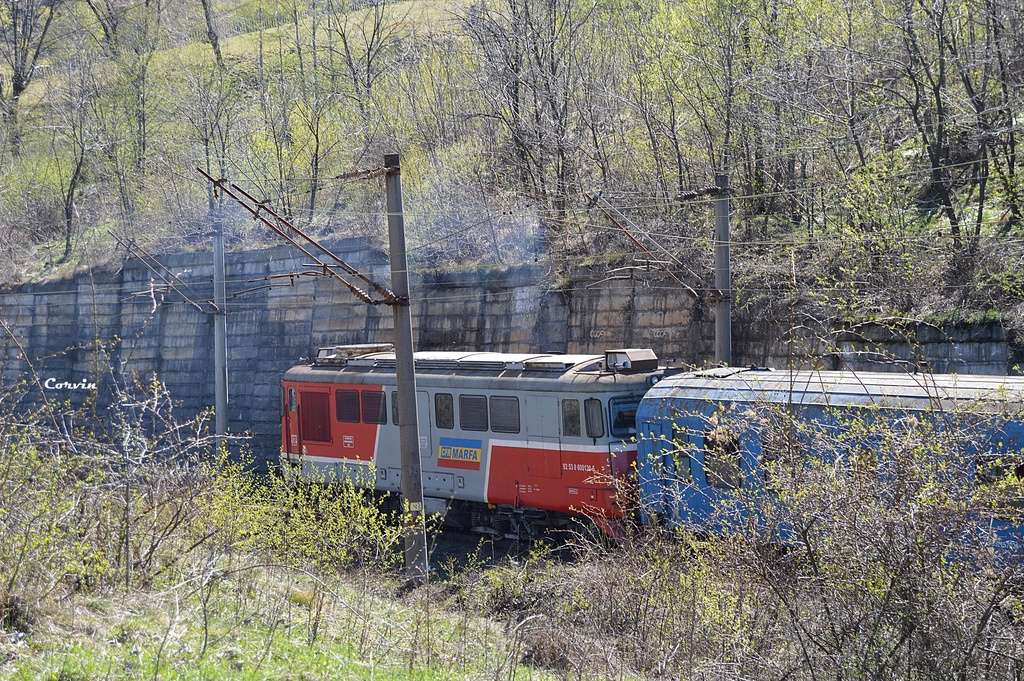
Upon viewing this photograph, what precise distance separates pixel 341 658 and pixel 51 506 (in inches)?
117

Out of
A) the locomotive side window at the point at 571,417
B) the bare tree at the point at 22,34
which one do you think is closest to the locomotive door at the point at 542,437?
the locomotive side window at the point at 571,417

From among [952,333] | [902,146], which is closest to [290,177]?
[902,146]

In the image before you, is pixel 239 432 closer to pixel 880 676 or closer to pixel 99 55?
pixel 880 676

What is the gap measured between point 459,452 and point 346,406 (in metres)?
3.02

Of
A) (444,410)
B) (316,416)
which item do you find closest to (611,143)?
(316,416)

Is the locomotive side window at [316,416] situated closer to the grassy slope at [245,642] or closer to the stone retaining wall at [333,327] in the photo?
the stone retaining wall at [333,327]

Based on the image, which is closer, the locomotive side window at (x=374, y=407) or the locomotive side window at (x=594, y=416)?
the locomotive side window at (x=594, y=416)

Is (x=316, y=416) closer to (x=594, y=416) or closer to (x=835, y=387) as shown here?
(x=594, y=416)

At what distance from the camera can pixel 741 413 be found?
953 cm

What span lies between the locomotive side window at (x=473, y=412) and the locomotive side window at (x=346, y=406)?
2712mm

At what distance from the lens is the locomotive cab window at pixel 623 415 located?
14734mm

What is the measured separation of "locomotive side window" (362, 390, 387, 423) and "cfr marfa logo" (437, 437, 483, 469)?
1489 mm

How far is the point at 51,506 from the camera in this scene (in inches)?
352

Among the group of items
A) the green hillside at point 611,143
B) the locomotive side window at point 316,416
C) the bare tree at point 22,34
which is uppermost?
the bare tree at point 22,34
